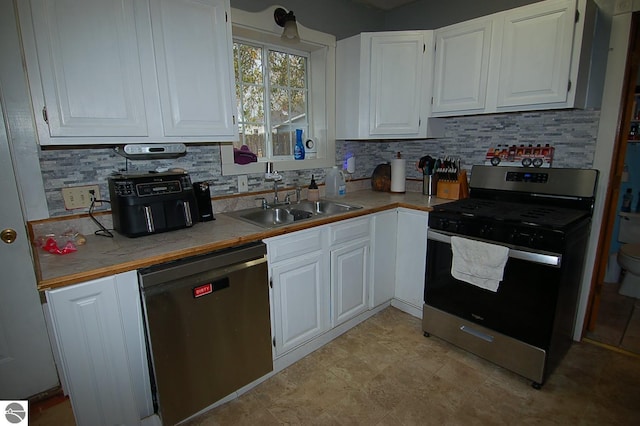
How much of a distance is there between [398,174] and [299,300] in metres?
1.48

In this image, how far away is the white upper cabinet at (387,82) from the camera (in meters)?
2.46

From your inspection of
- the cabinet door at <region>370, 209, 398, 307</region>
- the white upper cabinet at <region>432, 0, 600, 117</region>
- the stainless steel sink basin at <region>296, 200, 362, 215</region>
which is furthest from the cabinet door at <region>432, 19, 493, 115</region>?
the stainless steel sink basin at <region>296, 200, 362, 215</region>

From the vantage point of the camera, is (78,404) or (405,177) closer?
(78,404)

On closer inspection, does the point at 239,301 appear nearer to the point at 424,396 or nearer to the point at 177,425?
the point at 177,425

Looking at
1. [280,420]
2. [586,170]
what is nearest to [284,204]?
[280,420]

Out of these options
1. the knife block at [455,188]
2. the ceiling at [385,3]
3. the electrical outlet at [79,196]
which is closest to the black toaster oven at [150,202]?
the electrical outlet at [79,196]

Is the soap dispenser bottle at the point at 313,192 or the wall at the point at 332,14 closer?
the wall at the point at 332,14

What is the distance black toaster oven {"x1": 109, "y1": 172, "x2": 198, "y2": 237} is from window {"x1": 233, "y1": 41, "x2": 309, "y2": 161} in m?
0.80

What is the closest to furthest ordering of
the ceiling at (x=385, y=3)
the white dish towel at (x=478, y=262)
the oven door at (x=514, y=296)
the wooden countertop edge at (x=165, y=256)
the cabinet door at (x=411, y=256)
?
the wooden countertop edge at (x=165, y=256), the oven door at (x=514, y=296), the white dish towel at (x=478, y=262), the cabinet door at (x=411, y=256), the ceiling at (x=385, y=3)

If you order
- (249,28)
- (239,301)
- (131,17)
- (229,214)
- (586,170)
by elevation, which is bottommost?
(239,301)

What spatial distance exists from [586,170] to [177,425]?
2.76 metres

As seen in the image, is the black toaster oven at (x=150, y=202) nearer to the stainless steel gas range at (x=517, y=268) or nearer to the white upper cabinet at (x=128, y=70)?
the white upper cabinet at (x=128, y=70)

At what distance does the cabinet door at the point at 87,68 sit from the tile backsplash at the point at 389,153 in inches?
13.0

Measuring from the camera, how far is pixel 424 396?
1.77 metres
